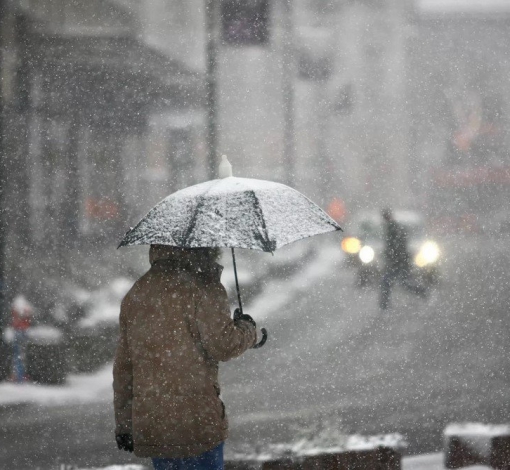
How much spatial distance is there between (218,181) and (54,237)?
1258cm

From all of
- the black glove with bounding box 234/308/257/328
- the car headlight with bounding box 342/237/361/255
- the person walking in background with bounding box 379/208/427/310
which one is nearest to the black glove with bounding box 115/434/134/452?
the black glove with bounding box 234/308/257/328

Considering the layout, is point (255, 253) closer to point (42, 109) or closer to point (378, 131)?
point (42, 109)

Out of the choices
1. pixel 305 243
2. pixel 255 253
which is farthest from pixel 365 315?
pixel 305 243

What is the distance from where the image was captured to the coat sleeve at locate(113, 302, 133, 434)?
2.56 metres

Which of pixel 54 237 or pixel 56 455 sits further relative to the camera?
pixel 54 237

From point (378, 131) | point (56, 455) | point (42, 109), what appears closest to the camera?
point (56, 455)

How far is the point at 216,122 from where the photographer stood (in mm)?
19469

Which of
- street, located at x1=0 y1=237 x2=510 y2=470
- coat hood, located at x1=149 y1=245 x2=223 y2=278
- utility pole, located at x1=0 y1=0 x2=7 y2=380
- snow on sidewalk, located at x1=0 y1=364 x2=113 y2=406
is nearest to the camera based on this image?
coat hood, located at x1=149 y1=245 x2=223 y2=278

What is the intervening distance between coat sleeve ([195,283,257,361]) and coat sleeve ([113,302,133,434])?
0.99ft

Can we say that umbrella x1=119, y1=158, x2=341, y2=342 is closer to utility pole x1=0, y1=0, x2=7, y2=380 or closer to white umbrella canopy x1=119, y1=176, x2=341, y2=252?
white umbrella canopy x1=119, y1=176, x2=341, y2=252

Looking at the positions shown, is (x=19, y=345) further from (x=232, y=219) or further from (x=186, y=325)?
(x=232, y=219)

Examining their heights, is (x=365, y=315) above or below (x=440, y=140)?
below

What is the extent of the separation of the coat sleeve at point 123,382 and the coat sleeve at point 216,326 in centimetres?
30

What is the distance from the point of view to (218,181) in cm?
271
